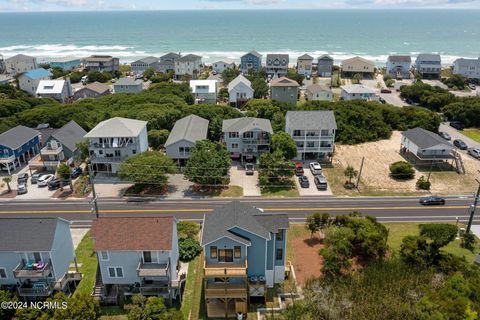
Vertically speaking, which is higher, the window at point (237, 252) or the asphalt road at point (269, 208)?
the window at point (237, 252)

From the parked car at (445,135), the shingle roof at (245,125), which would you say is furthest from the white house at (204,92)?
the parked car at (445,135)

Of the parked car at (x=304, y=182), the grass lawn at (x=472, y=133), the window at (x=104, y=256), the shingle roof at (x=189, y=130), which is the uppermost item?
the shingle roof at (x=189, y=130)

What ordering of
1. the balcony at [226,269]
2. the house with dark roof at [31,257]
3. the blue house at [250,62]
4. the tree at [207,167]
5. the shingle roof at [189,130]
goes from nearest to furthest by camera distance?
1. the balcony at [226,269]
2. the house with dark roof at [31,257]
3. the tree at [207,167]
4. the shingle roof at [189,130]
5. the blue house at [250,62]

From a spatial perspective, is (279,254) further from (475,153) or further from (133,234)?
(475,153)

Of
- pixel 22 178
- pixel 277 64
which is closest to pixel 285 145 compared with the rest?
pixel 22 178

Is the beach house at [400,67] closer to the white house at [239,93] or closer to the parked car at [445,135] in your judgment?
the parked car at [445,135]

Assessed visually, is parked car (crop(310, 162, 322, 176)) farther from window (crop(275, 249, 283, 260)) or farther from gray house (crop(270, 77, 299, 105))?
gray house (crop(270, 77, 299, 105))
